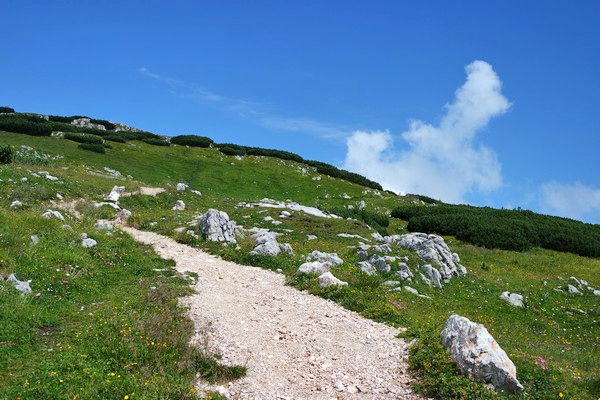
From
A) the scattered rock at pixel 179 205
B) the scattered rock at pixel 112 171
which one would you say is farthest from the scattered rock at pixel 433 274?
the scattered rock at pixel 112 171

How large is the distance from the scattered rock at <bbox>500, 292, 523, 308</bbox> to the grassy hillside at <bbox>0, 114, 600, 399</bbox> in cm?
35

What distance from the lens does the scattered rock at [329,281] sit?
17.9 m

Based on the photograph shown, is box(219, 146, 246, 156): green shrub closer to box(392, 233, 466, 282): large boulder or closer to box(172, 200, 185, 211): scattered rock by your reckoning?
box(172, 200, 185, 211): scattered rock

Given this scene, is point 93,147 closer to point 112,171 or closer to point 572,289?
point 112,171

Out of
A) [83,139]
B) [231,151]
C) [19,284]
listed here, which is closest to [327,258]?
[19,284]

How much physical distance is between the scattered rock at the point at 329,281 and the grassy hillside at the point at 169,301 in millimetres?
326

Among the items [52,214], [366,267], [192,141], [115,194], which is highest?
[192,141]

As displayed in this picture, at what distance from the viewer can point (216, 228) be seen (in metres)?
25.0

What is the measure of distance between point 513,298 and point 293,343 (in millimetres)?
14290

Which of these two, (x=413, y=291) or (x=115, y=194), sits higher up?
(x=115, y=194)

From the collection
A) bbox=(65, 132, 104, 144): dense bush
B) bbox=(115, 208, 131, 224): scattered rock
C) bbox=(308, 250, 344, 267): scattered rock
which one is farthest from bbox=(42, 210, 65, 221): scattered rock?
bbox=(65, 132, 104, 144): dense bush

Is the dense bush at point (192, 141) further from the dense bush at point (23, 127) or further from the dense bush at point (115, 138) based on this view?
the dense bush at point (23, 127)

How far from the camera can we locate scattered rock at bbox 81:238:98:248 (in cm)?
1819

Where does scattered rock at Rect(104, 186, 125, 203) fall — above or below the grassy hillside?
above
